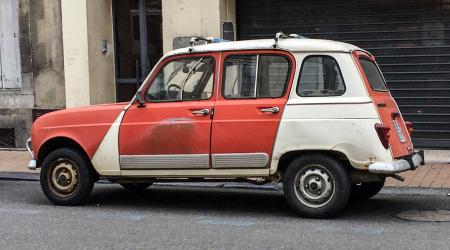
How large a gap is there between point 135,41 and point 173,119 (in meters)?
6.85

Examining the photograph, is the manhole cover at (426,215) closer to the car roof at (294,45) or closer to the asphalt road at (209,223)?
the asphalt road at (209,223)

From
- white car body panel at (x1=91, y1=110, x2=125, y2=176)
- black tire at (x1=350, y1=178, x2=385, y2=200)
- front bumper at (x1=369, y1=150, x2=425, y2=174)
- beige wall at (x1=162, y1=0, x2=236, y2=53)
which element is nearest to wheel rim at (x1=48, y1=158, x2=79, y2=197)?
white car body panel at (x1=91, y1=110, x2=125, y2=176)

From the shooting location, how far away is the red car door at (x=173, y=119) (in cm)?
720

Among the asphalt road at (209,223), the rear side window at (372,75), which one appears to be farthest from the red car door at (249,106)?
the rear side window at (372,75)

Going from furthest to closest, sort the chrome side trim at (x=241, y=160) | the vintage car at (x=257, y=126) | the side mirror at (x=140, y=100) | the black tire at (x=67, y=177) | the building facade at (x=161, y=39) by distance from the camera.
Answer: the building facade at (x=161, y=39)
the black tire at (x=67, y=177)
the side mirror at (x=140, y=100)
the chrome side trim at (x=241, y=160)
the vintage car at (x=257, y=126)

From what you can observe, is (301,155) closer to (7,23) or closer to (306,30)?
(306,30)

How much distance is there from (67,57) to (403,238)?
9.14 metres

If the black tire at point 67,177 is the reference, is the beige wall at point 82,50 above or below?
above

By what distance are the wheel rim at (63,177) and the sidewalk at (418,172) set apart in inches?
129

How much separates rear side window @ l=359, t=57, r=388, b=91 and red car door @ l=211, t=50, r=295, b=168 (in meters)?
0.84

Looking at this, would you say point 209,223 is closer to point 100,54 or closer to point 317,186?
point 317,186

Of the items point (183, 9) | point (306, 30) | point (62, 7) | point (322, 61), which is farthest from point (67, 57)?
point (322, 61)

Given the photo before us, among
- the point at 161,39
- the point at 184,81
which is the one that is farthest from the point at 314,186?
the point at 161,39

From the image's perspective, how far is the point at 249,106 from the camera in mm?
7031
